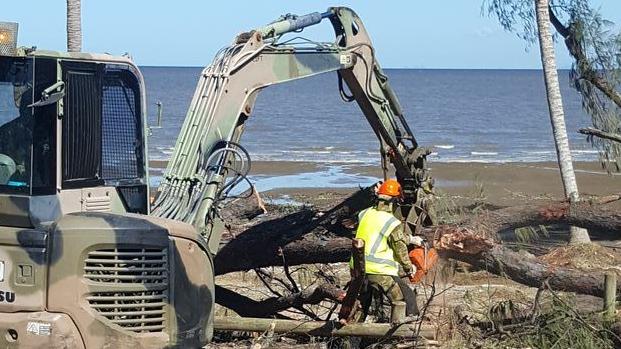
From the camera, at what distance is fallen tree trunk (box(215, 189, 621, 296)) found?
11.4m

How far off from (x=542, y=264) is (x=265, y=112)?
60.9m

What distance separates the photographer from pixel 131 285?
7594 millimetres

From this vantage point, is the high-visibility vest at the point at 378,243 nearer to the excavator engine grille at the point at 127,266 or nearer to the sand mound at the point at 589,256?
the excavator engine grille at the point at 127,266

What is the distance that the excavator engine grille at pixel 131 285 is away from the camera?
24.7 feet

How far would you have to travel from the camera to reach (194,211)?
891 centimetres

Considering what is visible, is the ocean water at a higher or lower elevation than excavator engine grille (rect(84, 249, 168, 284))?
lower

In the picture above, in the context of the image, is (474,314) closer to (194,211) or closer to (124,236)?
(194,211)

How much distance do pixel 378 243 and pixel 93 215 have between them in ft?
10.7

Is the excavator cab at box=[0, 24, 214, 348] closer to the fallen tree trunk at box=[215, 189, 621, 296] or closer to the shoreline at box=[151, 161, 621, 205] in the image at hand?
the fallen tree trunk at box=[215, 189, 621, 296]

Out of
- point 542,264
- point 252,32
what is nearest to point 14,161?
point 252,32

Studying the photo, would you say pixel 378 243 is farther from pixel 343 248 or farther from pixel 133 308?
pixel 133 308

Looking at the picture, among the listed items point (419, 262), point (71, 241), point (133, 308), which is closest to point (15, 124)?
point (71, 241)

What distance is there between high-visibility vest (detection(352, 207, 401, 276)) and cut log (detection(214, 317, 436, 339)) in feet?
1.86

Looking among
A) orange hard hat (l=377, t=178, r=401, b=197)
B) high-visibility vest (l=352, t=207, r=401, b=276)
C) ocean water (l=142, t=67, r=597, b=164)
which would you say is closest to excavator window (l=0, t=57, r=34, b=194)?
high-visibility vest (l=352, t=207, r=401, b=276)
